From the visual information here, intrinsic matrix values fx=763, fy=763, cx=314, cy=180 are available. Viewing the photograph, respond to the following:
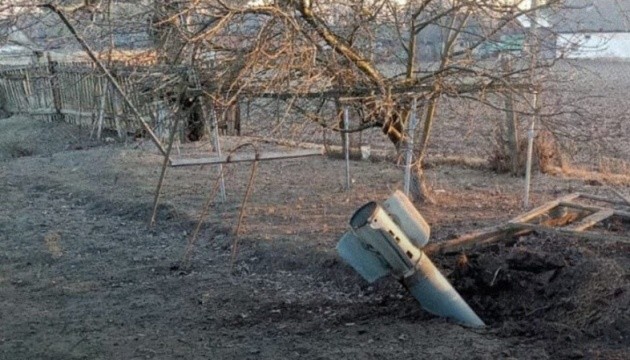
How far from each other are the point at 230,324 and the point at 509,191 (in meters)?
5.05

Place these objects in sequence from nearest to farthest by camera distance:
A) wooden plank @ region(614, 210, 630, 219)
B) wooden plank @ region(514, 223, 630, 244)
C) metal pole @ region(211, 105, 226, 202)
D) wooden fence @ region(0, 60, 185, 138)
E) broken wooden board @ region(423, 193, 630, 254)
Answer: wooden plank @ region(514, 223, 630, 244), broken wooden board @ region(423, 193, 630, 254), wooden plank @ region(614, 210, 630, 219), metal pole @ region(211, 105, 226, 202), wooden fence @ region(0, 60, 185, 138)

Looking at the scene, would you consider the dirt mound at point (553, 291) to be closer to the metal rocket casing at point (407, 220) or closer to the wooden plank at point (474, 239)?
the wooden plank at point (474, 239)

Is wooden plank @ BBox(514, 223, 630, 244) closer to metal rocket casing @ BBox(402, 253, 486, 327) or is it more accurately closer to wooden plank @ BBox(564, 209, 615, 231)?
wooden plank @ BBox(564, 209, 615, 231)

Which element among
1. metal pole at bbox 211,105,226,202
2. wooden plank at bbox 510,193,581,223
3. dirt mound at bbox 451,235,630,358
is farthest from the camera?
metal pole at bbox 211,105,226,202

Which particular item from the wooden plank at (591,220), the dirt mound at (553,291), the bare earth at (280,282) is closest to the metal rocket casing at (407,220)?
the bare earth at (280,282)

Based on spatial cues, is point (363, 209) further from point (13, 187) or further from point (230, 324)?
point (13, 187)

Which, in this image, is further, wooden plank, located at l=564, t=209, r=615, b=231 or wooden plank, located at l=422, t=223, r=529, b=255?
wooden plank, located at l=564, t=209, r=615, b=231

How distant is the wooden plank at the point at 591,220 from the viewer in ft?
21.9

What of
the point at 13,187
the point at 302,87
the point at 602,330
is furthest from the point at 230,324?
the point at 13,187

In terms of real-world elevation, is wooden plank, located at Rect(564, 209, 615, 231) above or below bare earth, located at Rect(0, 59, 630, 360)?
above

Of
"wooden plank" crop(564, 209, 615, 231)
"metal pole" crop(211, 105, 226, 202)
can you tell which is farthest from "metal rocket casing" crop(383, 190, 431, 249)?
"metal pole" crop(211, 105, 226, 202)

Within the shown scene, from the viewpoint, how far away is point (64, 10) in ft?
19.5

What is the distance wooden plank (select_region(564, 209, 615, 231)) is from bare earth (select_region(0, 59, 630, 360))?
177mm

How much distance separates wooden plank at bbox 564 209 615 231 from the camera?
21.9 ft
